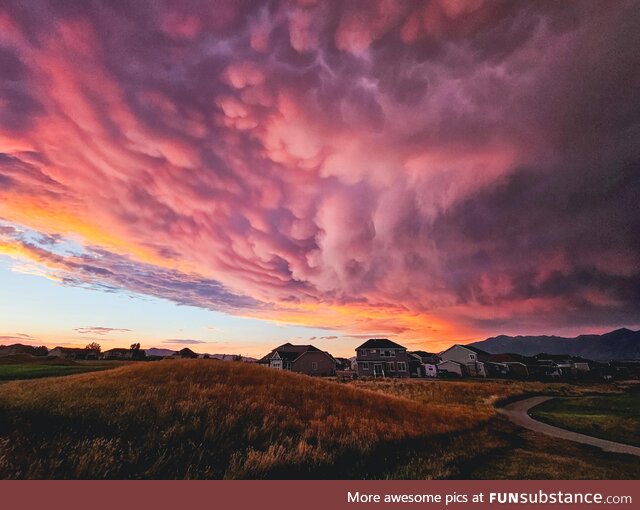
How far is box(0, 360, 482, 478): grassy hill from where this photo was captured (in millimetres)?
7371

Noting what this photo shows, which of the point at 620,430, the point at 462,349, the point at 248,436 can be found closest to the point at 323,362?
the point at 462,349

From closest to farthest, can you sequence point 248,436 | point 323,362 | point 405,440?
point 248,436 → point 405,440 → point 323,362

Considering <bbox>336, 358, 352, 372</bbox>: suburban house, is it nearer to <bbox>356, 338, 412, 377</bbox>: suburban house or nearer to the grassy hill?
<bbox>356, 338, 412, 377</bbox>: suburban house

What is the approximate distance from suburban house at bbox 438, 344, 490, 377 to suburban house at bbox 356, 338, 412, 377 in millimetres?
16887

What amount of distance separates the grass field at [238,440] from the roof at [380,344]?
208ft

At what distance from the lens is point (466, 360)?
287 ft

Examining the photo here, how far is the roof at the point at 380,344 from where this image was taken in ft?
259

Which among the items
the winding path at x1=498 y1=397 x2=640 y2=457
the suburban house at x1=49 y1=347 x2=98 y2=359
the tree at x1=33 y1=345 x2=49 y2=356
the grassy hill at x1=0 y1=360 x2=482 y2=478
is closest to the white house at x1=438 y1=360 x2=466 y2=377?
the winding path at x1=498 y1=397 x2=640 y2=457

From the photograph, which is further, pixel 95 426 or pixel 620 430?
pixel 620 430
